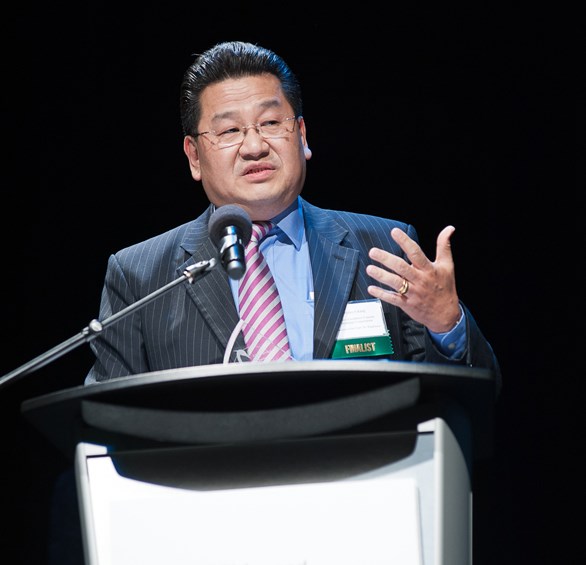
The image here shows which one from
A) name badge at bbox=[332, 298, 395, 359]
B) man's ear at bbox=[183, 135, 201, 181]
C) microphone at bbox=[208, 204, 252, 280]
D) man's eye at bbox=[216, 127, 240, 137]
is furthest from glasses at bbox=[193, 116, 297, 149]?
microphone at bbox=[208, 204, 252, 280]

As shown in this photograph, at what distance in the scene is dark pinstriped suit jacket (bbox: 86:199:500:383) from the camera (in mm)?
2379

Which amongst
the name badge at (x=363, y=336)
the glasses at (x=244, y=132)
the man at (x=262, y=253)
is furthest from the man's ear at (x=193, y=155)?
the name badge at (x=363, y=336)

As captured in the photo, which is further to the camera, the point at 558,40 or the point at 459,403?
the point at 558,40

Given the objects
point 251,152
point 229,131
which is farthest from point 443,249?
point 229,131

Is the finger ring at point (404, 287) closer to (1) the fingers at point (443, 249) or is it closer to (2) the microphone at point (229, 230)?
(1) the fingers at point (443, 249)

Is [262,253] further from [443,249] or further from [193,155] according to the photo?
[443,249]

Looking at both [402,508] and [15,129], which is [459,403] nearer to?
[402,508]

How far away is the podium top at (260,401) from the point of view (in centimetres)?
123

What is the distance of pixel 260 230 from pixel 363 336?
1.64 feet

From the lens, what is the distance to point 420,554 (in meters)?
1.24

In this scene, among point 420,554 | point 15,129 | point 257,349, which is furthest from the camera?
point 15,129

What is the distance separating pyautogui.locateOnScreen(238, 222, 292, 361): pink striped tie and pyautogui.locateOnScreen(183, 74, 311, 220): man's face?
0.49 feet

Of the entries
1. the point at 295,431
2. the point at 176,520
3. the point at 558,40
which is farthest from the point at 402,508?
the point at 558,40

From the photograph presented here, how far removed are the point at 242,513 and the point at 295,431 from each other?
14 cm
